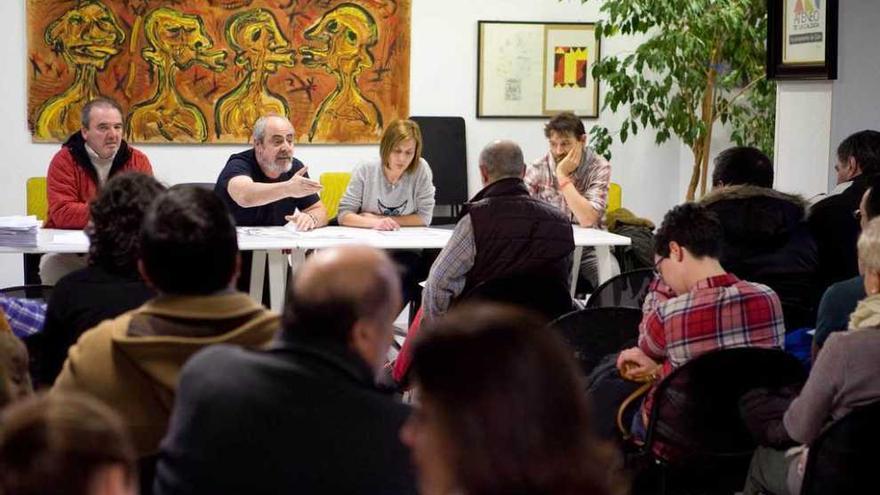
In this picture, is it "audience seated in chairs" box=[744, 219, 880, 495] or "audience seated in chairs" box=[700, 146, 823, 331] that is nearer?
"audience seated in chairs" box=[744, 219, 880, 495]

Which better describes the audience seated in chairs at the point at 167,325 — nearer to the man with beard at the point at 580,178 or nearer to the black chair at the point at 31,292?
the black chair at the point at 31,292

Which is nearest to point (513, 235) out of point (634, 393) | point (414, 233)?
point (634, 393)

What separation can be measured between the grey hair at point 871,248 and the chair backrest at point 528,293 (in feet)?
4.67

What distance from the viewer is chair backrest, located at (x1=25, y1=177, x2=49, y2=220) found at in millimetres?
6957

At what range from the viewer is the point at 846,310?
3.63 metres

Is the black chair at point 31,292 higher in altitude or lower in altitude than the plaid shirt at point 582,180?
lower

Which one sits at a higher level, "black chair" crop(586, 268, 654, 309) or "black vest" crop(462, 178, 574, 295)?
"black vest" crop(462, 178, 574, 295)

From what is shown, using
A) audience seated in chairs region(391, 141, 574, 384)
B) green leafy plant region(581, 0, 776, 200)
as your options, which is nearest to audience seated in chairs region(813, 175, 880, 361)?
audience seated in chairs region(391, 141, 574, 384)

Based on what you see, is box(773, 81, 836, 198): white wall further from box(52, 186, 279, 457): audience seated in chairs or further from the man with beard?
box(52, 186, 279, 457): audience seated in chairs

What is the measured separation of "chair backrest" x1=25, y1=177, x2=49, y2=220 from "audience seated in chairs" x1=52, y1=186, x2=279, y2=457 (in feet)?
15.7

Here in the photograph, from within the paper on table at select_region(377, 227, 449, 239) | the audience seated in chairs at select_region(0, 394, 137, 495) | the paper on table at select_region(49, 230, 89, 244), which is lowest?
the paper on table at select_region(377, 227, 449, 239)

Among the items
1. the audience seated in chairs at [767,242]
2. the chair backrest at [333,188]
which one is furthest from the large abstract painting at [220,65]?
the audience seated in chairs at [767,242]

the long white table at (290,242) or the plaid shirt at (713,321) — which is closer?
the plaid shirt at (713,321)

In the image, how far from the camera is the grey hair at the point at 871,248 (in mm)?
3127
